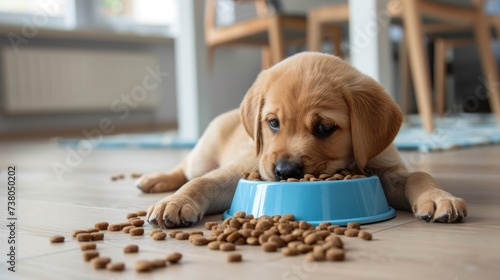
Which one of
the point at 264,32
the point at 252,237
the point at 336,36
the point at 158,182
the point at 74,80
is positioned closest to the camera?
the point at 252,237

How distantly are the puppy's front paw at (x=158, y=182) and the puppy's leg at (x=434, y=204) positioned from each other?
39.7 inches

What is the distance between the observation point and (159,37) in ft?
28.5

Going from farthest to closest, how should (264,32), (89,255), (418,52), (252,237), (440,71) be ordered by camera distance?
(440,71) → (264,32) → (418,52) → (252,237) → (89,255)

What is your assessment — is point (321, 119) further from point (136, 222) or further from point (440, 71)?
point (440, 71)

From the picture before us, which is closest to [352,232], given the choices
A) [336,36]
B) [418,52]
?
[418,52]

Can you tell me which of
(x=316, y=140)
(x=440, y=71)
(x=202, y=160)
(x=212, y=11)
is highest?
(x=212, y=11)

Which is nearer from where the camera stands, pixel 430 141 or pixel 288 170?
pixel 288 170

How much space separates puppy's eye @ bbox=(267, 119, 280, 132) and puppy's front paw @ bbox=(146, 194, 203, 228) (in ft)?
1.14

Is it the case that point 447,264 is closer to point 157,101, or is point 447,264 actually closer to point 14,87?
point 14,87

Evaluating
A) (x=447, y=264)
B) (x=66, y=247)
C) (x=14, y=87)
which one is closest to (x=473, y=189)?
(x=447, y=264)

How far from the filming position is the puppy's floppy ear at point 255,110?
197cm

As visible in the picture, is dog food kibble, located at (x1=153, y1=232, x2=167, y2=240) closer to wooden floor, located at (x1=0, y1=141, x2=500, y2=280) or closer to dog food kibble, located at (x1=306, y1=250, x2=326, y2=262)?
wooden floor, located at (x1=0, y1=141, x2=500, y2=280)

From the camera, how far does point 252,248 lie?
4.59ft

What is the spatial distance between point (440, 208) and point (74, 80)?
705 centimetres
